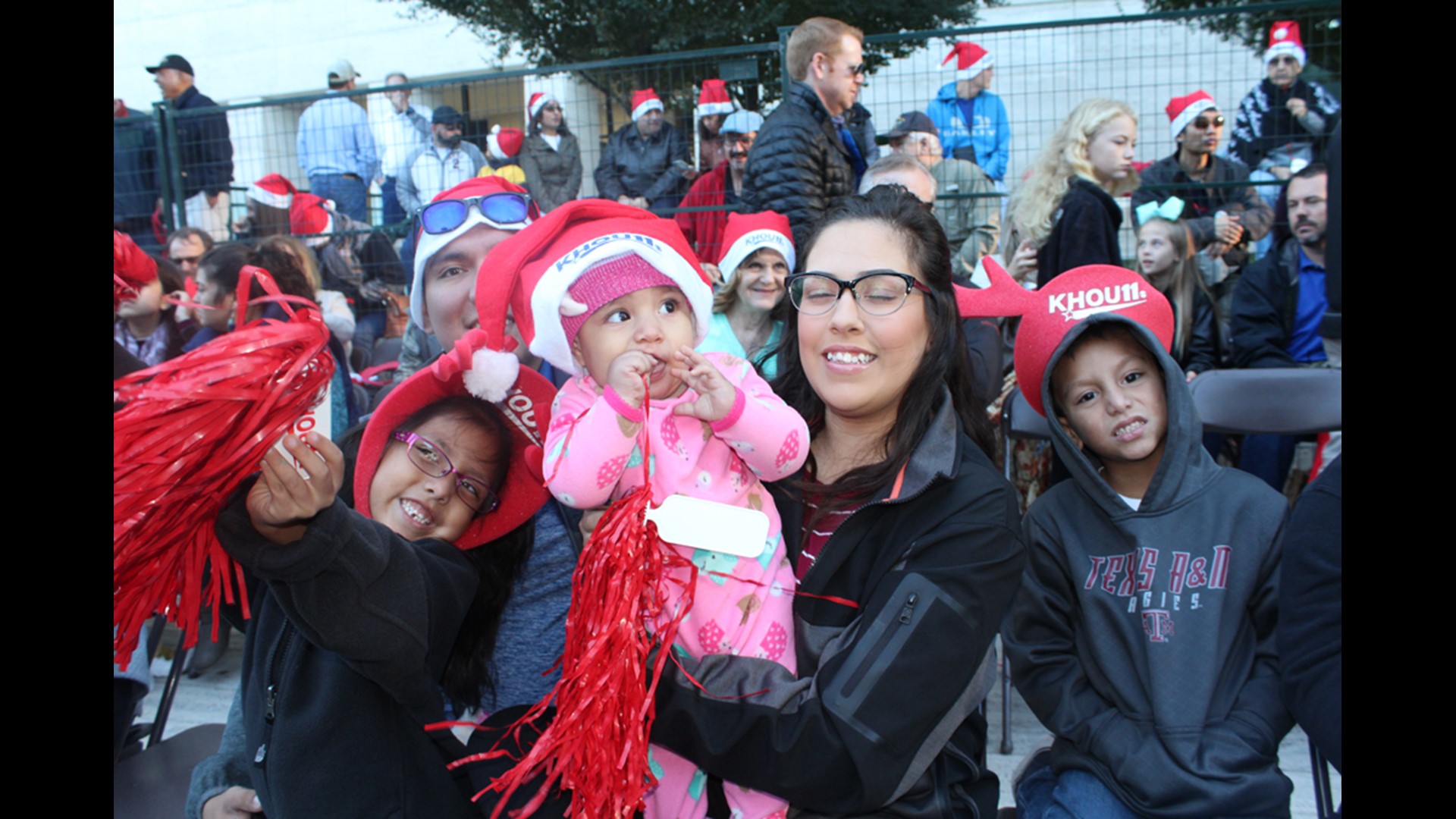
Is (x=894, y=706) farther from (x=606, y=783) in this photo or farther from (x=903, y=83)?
(x=903, y=83)

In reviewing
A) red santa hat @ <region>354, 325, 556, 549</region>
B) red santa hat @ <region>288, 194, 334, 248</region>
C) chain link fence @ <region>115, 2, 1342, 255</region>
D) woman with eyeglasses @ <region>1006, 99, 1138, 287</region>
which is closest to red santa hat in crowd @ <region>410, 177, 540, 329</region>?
red santa hat @ <region>354, 325, 556, 549</region>

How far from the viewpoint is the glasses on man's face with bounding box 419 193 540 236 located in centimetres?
238

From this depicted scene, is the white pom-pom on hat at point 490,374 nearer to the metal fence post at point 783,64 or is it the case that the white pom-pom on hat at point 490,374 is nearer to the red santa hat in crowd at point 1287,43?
the metal fence post at point 783,64

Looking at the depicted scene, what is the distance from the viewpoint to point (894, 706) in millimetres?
1500

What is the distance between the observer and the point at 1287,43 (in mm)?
5262

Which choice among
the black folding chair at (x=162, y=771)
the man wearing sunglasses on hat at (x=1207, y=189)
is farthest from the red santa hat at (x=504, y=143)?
the black folding chair at (x=162, y=771)

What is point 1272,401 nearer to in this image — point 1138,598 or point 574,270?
point 1138,598

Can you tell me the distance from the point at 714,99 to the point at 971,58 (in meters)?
1.48

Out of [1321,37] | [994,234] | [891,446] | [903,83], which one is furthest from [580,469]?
[1321,37]

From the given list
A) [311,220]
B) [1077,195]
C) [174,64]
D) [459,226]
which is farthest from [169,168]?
[1077,195]

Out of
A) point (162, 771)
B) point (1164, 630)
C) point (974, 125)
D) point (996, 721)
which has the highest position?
point (974, 125)

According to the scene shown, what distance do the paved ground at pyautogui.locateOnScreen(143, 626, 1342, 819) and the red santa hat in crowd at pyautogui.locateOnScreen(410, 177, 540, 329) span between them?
1873 mm

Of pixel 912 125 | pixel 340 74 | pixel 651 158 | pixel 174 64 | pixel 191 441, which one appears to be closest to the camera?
pixel 191 441
